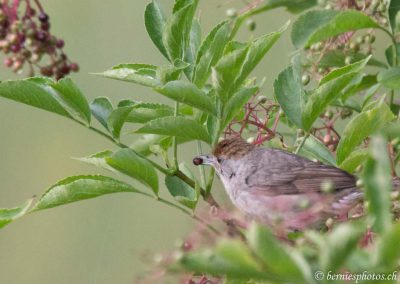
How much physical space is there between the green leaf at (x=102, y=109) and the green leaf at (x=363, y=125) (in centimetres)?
79

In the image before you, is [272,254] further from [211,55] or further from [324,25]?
[324,25]

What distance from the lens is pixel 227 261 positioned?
161cm

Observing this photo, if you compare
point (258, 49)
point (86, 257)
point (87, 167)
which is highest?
point (258, 49)

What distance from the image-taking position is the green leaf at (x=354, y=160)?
10.1 feet

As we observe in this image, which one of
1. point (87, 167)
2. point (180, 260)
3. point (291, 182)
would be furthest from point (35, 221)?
point (180, 260)

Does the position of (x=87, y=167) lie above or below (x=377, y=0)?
below

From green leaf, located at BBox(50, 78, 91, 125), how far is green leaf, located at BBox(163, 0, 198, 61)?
0.32 meters

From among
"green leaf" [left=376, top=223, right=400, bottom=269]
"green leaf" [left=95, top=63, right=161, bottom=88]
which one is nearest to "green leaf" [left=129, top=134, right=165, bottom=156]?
"green leaf" [left=95, top=63, right=161, bottom=88]

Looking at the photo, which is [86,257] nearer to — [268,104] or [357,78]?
[268,104]

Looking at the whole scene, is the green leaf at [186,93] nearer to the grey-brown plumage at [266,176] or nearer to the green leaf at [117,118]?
the green leaf at [117,118]

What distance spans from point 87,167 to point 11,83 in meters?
5.71

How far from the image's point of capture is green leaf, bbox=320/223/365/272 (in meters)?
1.49

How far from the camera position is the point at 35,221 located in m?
9.15

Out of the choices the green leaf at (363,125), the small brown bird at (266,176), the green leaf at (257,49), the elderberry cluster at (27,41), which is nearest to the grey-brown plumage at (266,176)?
the small brown bird at (266,176)
